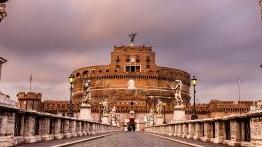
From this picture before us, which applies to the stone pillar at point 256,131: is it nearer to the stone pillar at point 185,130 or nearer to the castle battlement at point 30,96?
the stone pillar at point 185,130

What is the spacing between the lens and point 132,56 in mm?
144250

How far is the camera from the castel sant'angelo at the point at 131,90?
401 ft

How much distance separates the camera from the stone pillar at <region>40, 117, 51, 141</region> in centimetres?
1808

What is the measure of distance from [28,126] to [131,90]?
121907 mm

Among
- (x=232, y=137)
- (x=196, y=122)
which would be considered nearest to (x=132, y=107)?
(x=196, y=122)

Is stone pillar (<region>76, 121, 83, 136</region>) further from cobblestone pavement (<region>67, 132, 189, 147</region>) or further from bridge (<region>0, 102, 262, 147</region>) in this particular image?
cobblestone pavement (<region>67, 132, 189, 147</region>)

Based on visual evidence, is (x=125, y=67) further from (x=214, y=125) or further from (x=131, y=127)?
(x=214, y=125)

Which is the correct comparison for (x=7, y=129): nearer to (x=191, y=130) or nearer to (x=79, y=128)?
(x=191, y=130)

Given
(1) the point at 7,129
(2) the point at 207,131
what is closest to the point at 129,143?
(2) the point at 207,131

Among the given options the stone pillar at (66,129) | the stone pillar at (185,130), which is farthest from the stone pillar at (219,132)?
the stone pillar at (185,130)

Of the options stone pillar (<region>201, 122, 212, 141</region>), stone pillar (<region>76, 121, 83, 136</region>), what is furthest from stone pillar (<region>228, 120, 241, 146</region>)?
stone pillar (<region>76, 121, 83, 136</region>)

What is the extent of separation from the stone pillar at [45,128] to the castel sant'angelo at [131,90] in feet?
324

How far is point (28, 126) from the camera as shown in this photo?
15.6m

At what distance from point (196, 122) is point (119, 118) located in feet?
317
